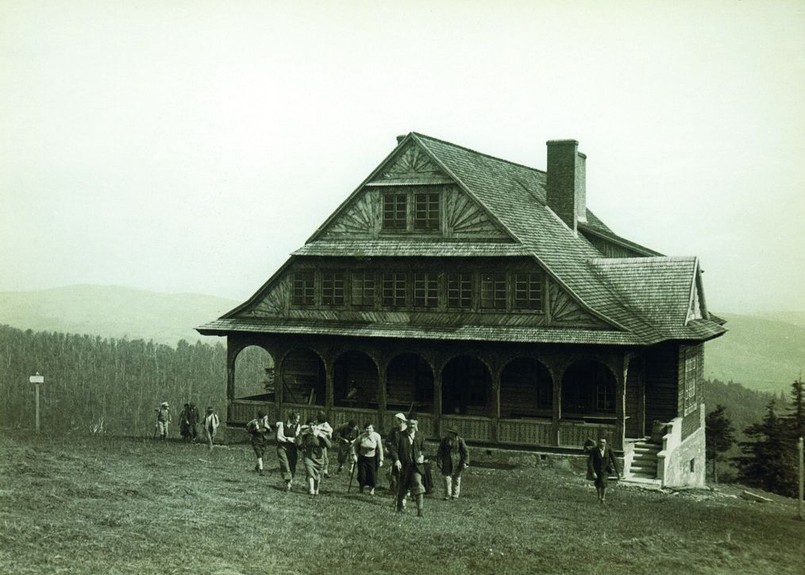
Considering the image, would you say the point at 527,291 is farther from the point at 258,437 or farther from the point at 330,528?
the point at 330,528

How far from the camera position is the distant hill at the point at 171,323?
84.0 meters

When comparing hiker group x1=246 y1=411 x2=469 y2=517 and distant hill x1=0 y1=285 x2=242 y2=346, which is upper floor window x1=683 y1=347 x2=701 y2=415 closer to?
hiker group x1=246 y1=411 x2=469 y2=517

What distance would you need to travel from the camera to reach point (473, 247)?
31.9 meters

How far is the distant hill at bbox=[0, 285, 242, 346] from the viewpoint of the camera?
143375mm

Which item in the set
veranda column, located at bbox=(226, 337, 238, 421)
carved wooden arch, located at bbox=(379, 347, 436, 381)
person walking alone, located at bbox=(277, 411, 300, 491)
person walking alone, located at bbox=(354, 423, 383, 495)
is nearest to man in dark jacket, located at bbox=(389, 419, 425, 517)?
person walking alone, located at bbox=(354, 423, 383, 495)

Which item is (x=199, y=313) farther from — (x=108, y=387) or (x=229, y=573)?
(x=229, y=573)

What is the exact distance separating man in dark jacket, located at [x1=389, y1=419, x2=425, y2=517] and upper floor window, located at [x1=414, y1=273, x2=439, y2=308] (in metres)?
12.2

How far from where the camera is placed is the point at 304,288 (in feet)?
113

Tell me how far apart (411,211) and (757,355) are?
223 ft

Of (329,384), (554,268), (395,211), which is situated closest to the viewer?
(554,268)

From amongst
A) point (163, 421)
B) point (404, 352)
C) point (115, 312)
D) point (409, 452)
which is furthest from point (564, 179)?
point (115, 312)

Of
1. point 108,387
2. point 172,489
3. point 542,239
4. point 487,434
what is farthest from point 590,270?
point 108,387

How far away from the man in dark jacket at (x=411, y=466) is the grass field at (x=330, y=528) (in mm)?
421

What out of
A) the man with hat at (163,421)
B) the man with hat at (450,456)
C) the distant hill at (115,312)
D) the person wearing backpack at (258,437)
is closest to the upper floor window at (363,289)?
the man with hat at (163,421)
